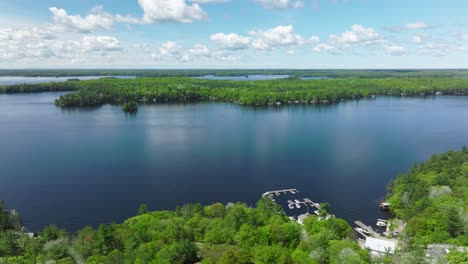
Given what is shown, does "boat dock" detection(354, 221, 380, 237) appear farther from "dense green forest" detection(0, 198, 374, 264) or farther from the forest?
"dense green forest" detection(0, 198, 374, 264)

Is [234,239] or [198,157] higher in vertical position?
[198,157]

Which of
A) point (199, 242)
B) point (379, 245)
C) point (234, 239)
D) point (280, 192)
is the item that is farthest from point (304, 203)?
point (199, 242)

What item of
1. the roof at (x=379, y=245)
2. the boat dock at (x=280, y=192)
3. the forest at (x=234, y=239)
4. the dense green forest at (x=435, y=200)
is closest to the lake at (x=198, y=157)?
the boat dock at (x=280, y=192)

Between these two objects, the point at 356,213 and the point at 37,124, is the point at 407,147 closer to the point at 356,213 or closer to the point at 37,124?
the point at 356,213

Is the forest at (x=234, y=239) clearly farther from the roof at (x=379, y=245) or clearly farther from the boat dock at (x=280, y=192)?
the boat dock at (x=280, y=192)

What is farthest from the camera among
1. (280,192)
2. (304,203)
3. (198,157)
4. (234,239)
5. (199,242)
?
(198,157)

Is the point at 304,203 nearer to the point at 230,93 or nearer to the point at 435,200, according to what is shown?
the point at 435,200
